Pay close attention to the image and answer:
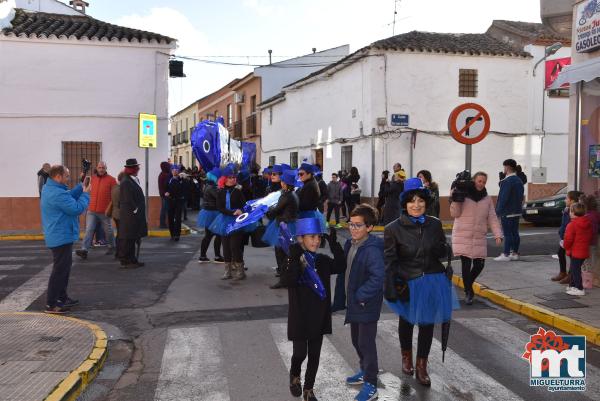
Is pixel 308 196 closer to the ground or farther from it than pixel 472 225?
farther from it

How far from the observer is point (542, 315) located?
7.18 m

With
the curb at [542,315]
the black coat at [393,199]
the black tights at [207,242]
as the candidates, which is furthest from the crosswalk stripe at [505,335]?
the black coat at [393,199]

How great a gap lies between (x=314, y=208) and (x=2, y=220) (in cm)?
1183

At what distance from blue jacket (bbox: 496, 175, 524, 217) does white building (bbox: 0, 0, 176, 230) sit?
403 inches

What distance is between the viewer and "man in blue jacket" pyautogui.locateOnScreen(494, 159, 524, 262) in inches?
430

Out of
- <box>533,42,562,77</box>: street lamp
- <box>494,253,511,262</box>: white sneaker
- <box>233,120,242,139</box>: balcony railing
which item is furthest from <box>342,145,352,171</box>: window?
<box>233,120,242,139</box>: balcony railing

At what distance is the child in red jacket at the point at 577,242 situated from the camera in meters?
8.04

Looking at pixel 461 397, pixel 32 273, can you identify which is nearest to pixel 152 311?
pixel 32 273

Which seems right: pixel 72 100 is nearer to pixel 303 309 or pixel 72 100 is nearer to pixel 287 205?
pixel 287 205

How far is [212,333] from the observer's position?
648 centimetres

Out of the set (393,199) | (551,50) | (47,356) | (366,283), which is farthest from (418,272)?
(551,50)

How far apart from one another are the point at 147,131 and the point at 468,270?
36.5 feet

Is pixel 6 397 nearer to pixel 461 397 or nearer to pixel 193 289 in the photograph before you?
pixel 461 397

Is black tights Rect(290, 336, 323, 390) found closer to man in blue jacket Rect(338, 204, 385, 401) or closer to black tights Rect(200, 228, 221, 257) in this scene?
man in blue jacket Rect(338, 204, 385, 401)
